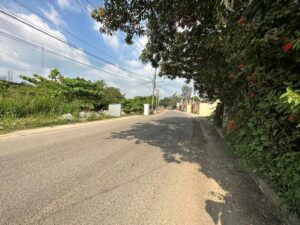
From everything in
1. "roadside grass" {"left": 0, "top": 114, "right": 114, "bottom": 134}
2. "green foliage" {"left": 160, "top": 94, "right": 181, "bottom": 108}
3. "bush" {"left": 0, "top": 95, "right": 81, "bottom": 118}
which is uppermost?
"green foliage" {"left": 160, "top": 94, "right": 181, "bottom": 108}

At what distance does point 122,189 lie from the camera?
448cm

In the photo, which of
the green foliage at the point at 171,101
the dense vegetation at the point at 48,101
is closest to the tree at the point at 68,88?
the dense vegetation at the point at 48,101

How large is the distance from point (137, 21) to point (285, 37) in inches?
188

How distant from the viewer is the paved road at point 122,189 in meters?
3.48

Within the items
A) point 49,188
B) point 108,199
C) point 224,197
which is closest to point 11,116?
point 49,188

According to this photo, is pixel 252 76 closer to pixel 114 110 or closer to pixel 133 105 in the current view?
pixel 114 110

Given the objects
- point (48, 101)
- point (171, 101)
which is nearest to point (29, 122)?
point (48, 101)

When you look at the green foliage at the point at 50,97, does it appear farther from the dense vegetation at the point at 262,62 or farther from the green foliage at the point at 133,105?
the dense vegetation at the point at 262,62

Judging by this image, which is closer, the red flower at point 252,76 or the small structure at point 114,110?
the red flower at point 252,76

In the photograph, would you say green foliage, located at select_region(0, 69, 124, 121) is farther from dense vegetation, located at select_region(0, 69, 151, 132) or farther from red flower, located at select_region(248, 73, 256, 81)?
red flower, located at select_region(248, 73, 256, 81)

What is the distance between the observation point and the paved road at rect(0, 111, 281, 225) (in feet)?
11.4

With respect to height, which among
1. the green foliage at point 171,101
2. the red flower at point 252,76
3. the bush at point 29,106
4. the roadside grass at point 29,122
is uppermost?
the green foliage at point 171,101

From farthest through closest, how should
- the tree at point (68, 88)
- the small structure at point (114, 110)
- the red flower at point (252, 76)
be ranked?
the small structure at point (114, 110) → the tree at point (68, 88) → the red flower at point (252, 76)

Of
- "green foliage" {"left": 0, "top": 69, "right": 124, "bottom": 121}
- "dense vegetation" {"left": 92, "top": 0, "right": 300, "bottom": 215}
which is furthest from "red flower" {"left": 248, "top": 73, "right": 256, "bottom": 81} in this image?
"green foliage" {"left": 0, "top": 69, "right": 124, "bottom": 121}
